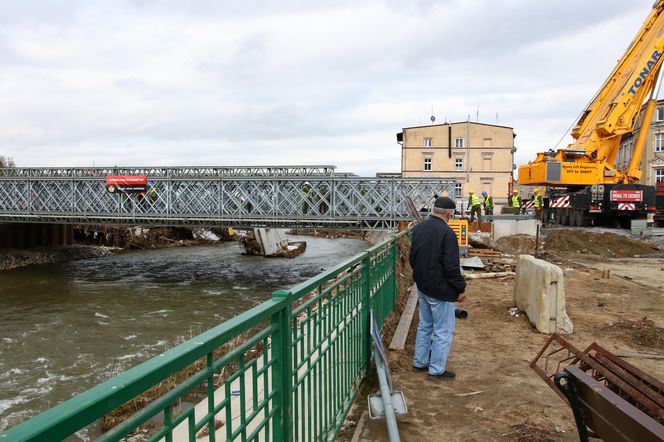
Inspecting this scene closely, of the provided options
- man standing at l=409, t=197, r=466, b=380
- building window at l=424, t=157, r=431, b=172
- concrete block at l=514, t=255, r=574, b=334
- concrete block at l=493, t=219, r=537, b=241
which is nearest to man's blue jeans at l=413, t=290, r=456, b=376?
man standing at l=409, t=197, r=466, b=380

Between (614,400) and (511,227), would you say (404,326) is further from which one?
(511,227)

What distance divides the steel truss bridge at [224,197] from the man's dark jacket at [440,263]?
1604 centimetres

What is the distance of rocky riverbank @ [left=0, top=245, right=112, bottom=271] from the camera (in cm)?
2911

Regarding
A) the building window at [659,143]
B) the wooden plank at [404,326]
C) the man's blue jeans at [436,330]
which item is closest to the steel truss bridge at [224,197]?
the wooden plank at [404,326]

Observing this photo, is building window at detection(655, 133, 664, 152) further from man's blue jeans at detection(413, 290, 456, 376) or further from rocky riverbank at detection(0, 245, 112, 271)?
man's blue jeans at detection(413, 290, 456, 376)

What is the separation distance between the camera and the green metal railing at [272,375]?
135cm

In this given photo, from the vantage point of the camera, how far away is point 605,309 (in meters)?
8.50

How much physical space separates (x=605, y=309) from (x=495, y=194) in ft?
148

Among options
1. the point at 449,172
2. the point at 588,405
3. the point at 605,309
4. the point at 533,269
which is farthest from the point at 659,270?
the point at 449,172

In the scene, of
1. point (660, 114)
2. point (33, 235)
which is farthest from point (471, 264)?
point (660, 114)

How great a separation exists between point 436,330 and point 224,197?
68.4ft

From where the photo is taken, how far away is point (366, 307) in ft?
17.0

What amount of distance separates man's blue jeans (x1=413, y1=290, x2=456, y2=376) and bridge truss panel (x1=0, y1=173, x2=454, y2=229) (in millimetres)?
15891

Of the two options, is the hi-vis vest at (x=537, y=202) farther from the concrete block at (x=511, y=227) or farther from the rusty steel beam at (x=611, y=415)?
the rusty steel beam at (x=611, y=415)
